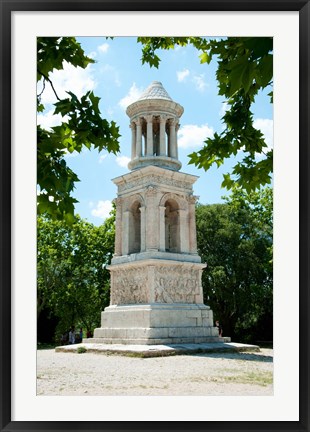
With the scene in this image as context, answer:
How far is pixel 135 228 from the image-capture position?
21.4 meters

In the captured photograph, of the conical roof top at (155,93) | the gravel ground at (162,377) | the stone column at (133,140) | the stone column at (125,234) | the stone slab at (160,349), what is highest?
the conical roof top at (155,93)

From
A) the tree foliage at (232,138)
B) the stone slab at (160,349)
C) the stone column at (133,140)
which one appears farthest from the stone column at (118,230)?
the tree foliage at (232,138)

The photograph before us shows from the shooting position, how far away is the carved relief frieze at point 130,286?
1897cm

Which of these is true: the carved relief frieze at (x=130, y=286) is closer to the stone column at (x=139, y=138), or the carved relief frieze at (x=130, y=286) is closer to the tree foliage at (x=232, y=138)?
the stone column at (x=139, y=138)

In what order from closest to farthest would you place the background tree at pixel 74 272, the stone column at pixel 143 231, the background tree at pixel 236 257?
the stone column at pixel 143 231 < the background tree at pixel 236 257 < the background tree at pixel 74 272

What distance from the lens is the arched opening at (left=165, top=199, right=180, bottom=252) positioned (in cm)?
2080

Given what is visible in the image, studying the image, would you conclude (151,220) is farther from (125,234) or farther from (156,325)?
(156,325)

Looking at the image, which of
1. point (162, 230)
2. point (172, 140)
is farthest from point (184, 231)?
point (172, 140)

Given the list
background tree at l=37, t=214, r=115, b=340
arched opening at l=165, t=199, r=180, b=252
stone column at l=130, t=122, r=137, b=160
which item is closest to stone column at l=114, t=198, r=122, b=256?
arched opening at l=165, t=199, r=180, b=252

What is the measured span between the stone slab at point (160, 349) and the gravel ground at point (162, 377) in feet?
1.13

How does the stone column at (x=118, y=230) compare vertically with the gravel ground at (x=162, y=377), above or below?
above

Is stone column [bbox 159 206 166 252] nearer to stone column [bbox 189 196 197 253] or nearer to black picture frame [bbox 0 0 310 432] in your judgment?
stone column [bbox 189 196 197 253]

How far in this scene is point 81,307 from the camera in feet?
92.4

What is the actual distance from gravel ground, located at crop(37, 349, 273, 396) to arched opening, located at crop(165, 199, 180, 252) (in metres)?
6.29
